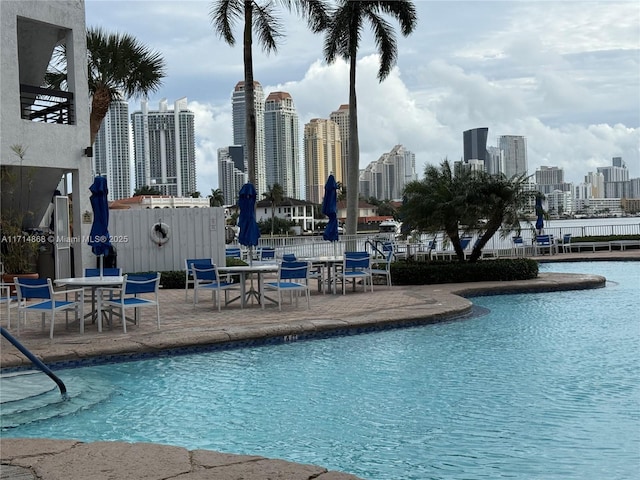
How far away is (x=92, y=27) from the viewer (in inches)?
862

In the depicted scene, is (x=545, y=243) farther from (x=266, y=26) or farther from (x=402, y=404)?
(x=402, y=404)

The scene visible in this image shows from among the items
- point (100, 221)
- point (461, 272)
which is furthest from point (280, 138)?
point (100, 221)

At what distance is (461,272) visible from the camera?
54.0 feet

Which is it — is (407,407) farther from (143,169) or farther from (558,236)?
(143,169)

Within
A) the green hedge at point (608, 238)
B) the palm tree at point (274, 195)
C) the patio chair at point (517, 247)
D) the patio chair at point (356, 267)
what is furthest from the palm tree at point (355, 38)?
the palm tree at point (274, 195)

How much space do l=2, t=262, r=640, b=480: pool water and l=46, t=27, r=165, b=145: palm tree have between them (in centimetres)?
1520

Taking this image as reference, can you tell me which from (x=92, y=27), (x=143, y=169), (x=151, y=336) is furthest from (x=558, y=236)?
(x=143, y=169)

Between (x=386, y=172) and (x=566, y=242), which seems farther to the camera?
(x=386, y=172)

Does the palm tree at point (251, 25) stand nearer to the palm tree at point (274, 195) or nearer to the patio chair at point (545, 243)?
the patio chair at point (545, 243)

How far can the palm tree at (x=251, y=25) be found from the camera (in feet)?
67.7

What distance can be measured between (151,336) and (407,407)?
3959mm

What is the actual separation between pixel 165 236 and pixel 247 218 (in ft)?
14.6

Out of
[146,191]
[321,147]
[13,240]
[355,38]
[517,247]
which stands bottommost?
[517,247]

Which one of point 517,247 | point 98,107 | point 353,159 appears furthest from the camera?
point 517,247
